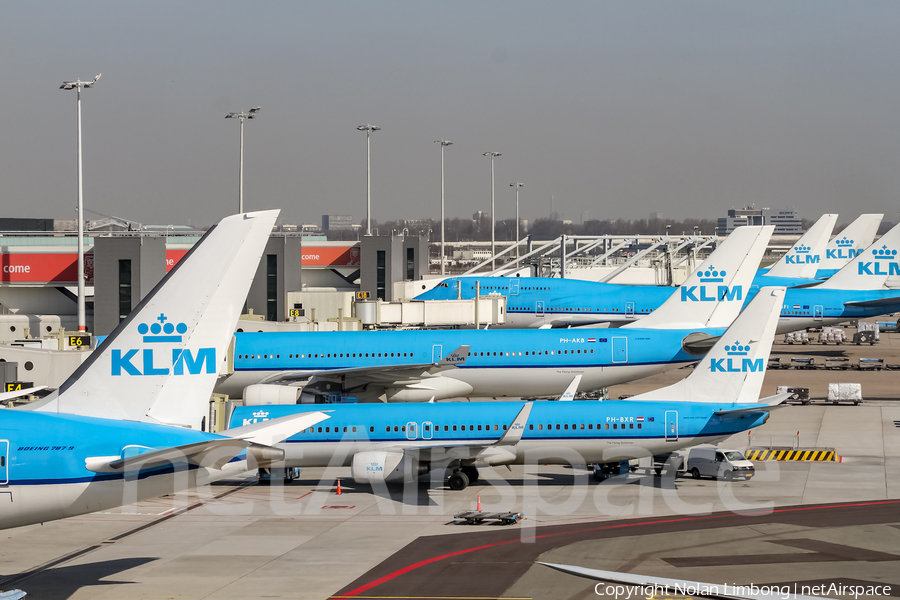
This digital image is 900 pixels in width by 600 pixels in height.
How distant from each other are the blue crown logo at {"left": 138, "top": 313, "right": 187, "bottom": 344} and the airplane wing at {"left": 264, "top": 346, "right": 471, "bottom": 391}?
94.2 feet

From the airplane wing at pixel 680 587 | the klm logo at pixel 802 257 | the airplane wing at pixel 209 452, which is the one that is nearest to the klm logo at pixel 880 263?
the klm logo at pixel 802 257

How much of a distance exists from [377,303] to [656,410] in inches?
1276

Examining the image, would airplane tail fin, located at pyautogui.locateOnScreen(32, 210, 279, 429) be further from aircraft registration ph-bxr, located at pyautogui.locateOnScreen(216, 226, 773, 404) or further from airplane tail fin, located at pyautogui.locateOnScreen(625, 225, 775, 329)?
airplane tail fin, located at pyautogui.locateOnScreen(625, 225, 775, 329)

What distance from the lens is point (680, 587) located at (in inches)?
915

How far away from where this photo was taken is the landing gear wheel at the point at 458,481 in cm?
3631

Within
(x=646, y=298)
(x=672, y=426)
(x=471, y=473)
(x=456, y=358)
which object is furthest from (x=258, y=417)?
(x=646, y=298)

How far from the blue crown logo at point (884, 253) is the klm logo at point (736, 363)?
45.8 metres

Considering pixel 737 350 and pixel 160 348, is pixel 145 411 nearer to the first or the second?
pixel 160 348

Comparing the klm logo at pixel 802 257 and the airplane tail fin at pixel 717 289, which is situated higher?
the klm logo at pixel 802 257

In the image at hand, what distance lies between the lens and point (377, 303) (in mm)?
65812

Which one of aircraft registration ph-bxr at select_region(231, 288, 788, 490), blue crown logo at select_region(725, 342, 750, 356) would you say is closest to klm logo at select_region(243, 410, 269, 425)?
aircraft registration ph-bxr at select_region(231, 288, 788, 490)

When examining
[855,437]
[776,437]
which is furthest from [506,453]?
[855,437]

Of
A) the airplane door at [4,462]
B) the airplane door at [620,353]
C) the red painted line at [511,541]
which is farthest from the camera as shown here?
the airplane door at [620,353]

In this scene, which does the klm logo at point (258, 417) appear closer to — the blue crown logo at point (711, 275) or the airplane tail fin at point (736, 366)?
the airplane tail fin at point (736, 366)
